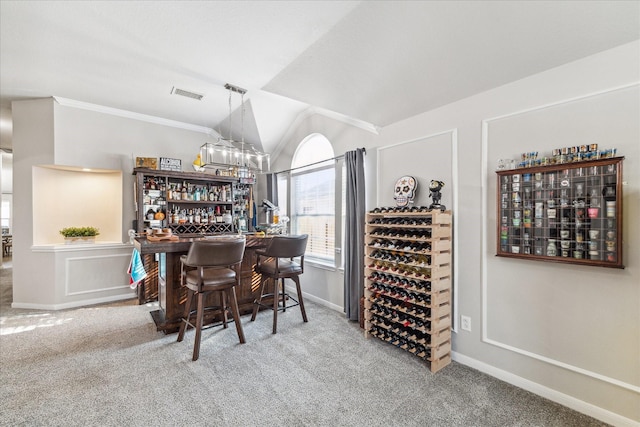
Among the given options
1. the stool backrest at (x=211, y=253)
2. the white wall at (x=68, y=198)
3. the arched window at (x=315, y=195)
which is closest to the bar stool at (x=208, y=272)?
the stool backrest at (x=211, y=253)

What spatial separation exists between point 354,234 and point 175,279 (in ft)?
6.89

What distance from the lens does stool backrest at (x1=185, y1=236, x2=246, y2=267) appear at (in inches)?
95.7

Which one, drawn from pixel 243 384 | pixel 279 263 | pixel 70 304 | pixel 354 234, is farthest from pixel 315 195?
pixel 70 304

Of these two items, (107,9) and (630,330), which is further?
(107,9)

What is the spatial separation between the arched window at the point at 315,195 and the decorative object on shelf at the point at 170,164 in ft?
6.06

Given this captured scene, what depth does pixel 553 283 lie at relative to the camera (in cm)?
200

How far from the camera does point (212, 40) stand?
246cm

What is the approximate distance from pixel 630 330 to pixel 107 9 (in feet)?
13.9

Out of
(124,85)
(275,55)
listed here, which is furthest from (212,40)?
(124,85)

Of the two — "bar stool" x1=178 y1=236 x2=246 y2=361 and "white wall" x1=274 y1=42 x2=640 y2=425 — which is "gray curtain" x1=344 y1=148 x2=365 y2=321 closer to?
"white wall" x1=274 y1=42 x2=640 y2=425

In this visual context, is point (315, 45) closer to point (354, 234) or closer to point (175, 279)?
point (354, 234)

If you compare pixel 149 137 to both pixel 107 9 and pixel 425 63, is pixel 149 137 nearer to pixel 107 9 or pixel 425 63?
pixel 107 9

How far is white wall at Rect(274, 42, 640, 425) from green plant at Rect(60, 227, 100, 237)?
4.87 m

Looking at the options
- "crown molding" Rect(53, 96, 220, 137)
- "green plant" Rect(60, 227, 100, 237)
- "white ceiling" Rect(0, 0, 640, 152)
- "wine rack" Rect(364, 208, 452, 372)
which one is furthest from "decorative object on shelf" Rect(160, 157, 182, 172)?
"wine rack" Rect(364, 208, 452, 372)
